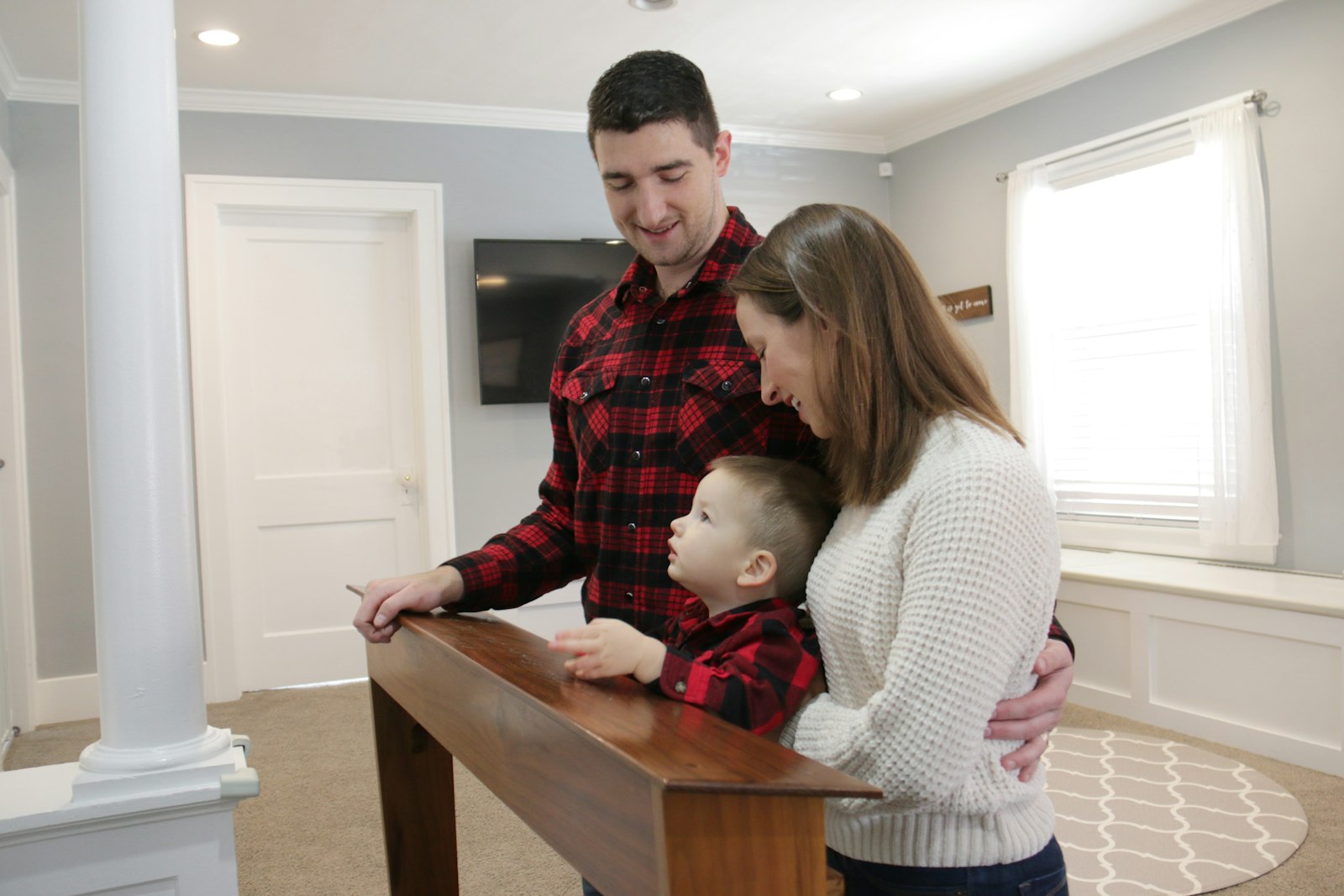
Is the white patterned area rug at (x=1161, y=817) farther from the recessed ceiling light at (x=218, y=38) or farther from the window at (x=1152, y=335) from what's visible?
the recessed ceiling light at (x=218, y=38)

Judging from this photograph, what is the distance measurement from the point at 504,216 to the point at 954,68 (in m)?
2.11

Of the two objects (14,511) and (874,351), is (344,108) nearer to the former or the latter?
(14,511)

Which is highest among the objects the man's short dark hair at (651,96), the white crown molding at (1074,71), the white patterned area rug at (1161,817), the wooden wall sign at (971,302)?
the white crown molding at (1074,71)

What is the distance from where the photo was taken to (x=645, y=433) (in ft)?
4.82

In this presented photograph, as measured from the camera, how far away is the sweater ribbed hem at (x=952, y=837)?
3.31 ft

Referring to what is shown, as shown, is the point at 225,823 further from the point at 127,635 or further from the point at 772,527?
the point at 772,527

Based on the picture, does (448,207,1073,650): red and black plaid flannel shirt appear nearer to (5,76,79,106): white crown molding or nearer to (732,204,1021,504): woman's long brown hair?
(732,204,1021,504): woman's long brown hair

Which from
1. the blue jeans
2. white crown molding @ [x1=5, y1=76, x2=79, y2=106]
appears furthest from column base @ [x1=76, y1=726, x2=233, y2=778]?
white crown molding @ [x1=5, y1=76, x2=79, y2=106]

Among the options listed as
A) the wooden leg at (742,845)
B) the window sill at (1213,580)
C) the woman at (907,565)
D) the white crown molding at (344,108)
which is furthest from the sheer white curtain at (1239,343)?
the wooden leg at (742,845)

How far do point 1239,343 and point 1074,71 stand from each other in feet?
4.86

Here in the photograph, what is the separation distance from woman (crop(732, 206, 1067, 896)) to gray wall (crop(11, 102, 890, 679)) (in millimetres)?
3864

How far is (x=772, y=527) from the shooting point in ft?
4.06

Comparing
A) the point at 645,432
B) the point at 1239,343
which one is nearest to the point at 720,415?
the point at 645,432

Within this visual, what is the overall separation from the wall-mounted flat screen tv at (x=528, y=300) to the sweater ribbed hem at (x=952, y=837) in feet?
12.9
